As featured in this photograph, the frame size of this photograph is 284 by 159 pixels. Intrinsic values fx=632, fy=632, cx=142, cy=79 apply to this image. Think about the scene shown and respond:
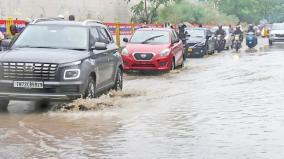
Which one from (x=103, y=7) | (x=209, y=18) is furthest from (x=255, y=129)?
(x=209, y=18)

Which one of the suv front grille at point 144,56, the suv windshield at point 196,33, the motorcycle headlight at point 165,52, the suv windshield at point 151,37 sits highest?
the suv windshield at point 151,37

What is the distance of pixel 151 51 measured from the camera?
802 inches

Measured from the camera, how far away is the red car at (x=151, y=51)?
20.3 meters

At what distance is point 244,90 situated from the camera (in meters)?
15.2

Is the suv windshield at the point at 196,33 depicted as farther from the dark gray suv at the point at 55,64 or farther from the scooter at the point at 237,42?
the dark gray suv at the point at 55,64

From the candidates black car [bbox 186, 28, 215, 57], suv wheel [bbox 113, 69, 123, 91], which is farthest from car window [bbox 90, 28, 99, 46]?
black car [bbox 186, 28, 215, 57]

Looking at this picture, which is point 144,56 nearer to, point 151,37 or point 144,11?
point 151,37

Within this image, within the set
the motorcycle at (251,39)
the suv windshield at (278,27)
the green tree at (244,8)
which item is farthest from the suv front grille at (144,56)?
the green tree at (244,8)

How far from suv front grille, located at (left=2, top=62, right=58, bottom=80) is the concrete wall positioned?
1994 centimetres

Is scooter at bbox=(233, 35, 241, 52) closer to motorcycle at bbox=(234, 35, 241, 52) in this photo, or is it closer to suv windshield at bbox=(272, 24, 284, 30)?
motorcycle at bbox=(234, 35, 241, 52)

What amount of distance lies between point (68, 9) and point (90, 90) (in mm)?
24968

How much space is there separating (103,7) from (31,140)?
33256 millimetres

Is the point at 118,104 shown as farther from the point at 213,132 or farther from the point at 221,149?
the point at 221,149

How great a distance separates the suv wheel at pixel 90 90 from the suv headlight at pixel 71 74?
1.39ft
